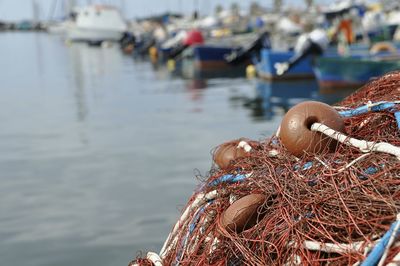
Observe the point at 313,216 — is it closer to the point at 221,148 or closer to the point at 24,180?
the point at 221,148

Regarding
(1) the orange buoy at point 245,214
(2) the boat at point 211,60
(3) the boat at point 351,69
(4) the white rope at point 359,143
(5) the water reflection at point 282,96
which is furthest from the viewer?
(2) the boat at point 211,60

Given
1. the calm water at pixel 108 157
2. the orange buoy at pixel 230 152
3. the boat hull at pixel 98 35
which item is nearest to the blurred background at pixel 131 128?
the calm water at pixel 108 157

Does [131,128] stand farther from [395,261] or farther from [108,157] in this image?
[395,261]

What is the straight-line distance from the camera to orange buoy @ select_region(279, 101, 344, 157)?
3.18m

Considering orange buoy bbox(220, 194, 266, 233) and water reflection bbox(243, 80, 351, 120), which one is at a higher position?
orange buoy bbox(220, 194, 266, 233)

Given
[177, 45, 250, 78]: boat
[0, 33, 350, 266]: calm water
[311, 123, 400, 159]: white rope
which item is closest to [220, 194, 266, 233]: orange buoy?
[311, 123, 400, 159]: white rope

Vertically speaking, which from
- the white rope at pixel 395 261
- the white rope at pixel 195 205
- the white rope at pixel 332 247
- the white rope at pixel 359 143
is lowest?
the white rope at pixel 195 205

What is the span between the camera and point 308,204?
2.77 metres

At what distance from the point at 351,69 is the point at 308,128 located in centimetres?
1383

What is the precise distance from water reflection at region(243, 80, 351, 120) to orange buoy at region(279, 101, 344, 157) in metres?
10.3

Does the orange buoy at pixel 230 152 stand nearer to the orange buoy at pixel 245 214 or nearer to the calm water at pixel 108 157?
the orange buoy at pixel 245 214

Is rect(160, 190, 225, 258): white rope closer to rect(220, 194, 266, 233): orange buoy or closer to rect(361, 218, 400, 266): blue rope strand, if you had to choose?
rect(220, 194, 266, 233): orange buoy

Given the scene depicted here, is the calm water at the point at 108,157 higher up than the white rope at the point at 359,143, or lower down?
lower down

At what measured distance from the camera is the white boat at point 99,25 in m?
61.6
